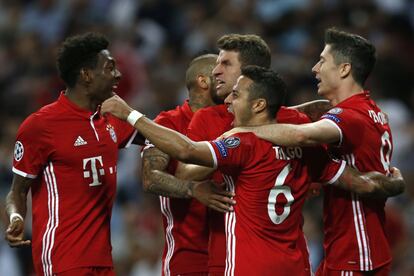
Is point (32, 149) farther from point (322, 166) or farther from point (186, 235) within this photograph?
point (322, 166)

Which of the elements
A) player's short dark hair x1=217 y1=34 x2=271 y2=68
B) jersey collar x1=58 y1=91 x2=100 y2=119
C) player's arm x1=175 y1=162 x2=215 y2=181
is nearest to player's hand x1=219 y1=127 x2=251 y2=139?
player's arm x1=175 y1=162 x2=215 y2=181

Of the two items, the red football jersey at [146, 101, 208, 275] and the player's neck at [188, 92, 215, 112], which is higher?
the player's neck at [188, 92, 215, 112]

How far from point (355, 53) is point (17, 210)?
Result: 2258 millimetres

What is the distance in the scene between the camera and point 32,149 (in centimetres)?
628

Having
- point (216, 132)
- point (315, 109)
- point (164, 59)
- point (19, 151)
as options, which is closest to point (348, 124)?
point (216, 132)

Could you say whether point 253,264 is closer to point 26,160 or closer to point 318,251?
point 26,160

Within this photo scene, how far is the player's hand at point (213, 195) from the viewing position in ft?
19.7

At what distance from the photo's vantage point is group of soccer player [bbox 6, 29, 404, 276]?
19.3 feet

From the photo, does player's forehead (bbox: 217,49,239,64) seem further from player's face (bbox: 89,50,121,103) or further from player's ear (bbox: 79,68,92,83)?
player's ear (bbox: 79,68,92,83)

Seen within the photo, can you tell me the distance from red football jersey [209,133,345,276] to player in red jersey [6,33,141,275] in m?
0.88

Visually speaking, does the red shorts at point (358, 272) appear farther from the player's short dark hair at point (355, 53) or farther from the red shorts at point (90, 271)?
the red shorts at point (90, 271)

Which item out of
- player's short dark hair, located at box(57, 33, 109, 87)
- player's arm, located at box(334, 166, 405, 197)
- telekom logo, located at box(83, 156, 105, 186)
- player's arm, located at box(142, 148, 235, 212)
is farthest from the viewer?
player's short dark hair, located at box(57, 33, 109, 87)

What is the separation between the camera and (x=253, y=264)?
5883 mm

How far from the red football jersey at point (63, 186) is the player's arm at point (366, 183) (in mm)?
1477
